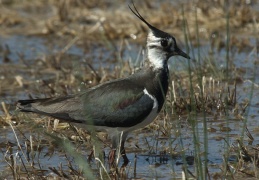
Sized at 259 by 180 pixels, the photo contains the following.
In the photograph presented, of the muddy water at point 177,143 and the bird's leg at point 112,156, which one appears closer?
the muddy water at point 177,143

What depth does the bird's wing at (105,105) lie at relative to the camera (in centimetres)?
627

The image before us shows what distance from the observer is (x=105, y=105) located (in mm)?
6367

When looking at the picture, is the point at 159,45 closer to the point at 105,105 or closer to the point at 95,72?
the point at 105,105

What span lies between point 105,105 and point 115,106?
8 centimetres

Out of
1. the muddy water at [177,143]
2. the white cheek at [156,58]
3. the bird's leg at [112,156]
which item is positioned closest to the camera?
the muddy water at [177,143]

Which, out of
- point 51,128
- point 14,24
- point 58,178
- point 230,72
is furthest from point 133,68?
point 14,24

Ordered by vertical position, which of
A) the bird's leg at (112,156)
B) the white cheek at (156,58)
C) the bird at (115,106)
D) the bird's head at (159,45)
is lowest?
the bird's leg at (112,156)

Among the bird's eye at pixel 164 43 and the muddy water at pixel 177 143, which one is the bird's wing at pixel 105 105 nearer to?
the muddy water at pixel 177 143

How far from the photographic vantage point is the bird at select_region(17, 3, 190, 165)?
20.5 ft

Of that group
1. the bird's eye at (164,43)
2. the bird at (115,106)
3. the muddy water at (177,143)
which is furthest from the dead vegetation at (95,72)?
the bird's eye at (164,43)

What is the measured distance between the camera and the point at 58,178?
5.69m

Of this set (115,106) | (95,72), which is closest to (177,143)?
(115,106)

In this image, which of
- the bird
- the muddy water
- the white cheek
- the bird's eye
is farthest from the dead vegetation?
the bird's eye

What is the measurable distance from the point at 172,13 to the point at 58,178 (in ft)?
18.4
